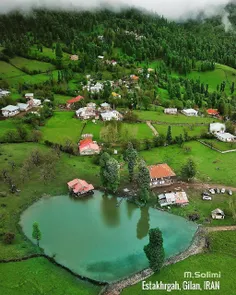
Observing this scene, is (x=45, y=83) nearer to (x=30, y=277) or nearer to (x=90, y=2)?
(x=30, y=277)

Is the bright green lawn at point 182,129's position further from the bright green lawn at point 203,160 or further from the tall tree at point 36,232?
the tall tree at point 36,232

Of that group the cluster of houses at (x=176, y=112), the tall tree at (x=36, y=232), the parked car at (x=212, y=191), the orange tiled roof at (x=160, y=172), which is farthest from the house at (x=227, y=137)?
the tall tree at (x=36, y=232)

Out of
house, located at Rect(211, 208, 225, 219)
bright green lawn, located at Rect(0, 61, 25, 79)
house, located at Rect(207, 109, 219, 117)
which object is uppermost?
house, located at Rect(211, 208, 225, 219)

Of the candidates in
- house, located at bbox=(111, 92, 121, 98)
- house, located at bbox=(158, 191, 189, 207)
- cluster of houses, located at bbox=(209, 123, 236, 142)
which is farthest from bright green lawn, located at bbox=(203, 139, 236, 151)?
house, located at bbox=(111, 92, 121, 98)

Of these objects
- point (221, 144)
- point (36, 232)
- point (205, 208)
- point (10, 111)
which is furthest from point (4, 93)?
point (205, 208)

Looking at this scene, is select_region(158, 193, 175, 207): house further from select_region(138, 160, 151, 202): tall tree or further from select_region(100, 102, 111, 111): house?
select_region(100, 102, 111, 111): house

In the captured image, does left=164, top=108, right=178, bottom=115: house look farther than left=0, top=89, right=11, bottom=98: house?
No
